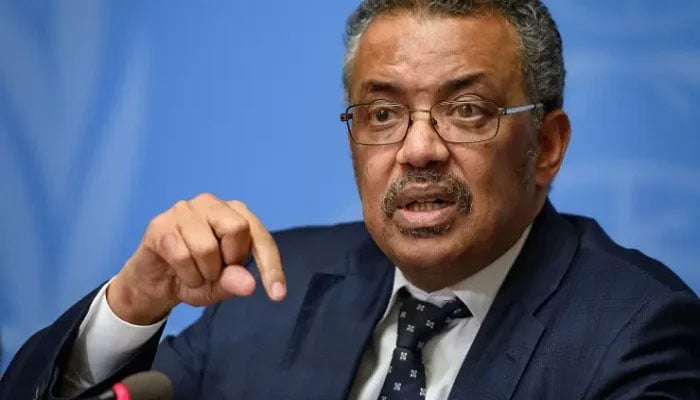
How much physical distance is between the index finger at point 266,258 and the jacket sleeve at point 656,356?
2.12ft

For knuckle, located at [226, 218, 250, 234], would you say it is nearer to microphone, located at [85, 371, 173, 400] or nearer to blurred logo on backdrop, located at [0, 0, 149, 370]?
microphone, located at [85, 371, 173, 400]

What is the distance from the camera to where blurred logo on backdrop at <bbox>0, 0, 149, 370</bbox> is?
3.06m

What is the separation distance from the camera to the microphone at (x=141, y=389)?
1556mm

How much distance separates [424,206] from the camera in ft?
7.25

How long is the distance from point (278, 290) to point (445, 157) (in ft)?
1.75

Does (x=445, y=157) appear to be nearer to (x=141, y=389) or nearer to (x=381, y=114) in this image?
(x=381, y=114)

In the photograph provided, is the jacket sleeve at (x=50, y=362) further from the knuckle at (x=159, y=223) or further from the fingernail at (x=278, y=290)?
the fingernail at (x=278, y=290)

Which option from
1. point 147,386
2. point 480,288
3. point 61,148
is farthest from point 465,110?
point 61,148

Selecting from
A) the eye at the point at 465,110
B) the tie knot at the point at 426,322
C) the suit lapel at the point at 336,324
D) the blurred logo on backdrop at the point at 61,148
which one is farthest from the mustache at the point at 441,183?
the blurred logo on backdrop at the point at 61,148

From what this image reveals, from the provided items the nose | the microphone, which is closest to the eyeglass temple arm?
the nose

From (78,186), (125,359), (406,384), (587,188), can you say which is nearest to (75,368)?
(125,359)

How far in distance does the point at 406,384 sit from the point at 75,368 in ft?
2.32

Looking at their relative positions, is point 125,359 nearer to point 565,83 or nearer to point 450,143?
point 450,143

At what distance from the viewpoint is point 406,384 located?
2242 mm
